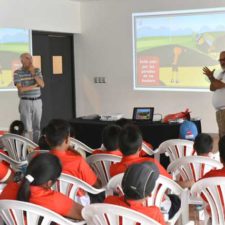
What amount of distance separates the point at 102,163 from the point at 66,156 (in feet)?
1.85

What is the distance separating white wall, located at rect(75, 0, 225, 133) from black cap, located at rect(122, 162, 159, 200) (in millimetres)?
6023

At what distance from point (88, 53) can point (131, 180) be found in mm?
7146

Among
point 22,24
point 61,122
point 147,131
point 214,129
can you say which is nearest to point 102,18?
point 22,24

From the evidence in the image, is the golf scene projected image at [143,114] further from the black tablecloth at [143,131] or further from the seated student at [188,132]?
the seated student at [188,132]

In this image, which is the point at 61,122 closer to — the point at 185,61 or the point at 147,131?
the point at 147,131

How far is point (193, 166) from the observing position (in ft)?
10.3

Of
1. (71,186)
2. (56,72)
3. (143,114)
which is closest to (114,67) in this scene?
(56,72)

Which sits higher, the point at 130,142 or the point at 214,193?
the point at 130,142

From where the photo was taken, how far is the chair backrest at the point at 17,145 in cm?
424

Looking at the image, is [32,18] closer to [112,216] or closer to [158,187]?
[158,187]

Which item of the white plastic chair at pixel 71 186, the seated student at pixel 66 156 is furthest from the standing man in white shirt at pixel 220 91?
the white plastic chair at pixel 71 186

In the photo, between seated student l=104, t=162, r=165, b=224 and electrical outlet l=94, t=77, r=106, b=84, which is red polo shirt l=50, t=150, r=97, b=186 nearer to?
seated student l=104, t=162, r=165, b=224

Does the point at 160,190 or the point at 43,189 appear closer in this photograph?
the point at 43,189

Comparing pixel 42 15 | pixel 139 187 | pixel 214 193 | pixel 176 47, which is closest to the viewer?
pixel 139 187
